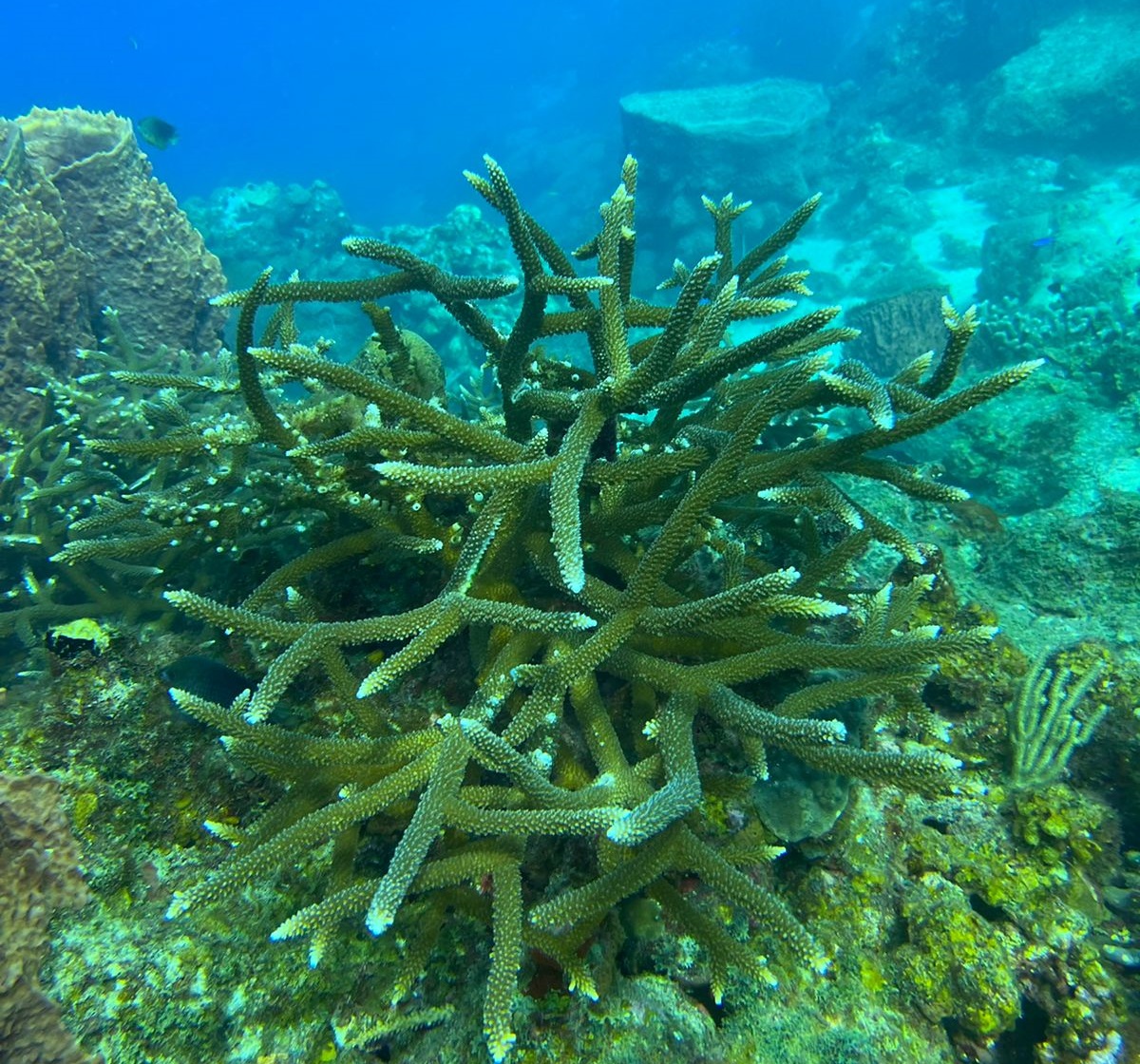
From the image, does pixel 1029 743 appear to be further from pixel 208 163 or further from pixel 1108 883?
pixel 208 163

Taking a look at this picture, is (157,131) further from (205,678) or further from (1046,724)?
(1046,724)

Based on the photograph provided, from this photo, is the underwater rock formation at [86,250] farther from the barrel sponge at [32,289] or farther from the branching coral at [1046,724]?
the branching coral at [1046,724]

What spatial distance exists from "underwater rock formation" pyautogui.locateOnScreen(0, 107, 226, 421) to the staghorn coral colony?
446 centimetres

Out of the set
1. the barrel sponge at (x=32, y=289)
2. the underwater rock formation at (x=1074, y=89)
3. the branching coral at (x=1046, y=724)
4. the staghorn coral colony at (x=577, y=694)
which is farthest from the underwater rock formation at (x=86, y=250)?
the underwater rock formation at (x=1074, y=89)

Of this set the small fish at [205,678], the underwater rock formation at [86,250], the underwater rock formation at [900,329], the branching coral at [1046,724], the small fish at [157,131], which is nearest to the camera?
the small fish at [205,678]

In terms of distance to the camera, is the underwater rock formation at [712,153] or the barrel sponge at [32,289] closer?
the barrel sponge at [32,289]

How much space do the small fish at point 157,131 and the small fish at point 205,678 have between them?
42.3 feet

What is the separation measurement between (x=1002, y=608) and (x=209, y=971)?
5296 millimetres

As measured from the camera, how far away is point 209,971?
8.05 feet

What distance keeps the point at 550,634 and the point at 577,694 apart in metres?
0.27

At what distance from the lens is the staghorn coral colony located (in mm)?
2305

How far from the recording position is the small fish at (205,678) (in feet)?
9.58

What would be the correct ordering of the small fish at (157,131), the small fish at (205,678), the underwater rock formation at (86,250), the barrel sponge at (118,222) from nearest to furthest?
the small fish at (205,678)
the underwater rock formation at (86,250)
the barrel sponge at (118,222)
the small fish at (157,131)

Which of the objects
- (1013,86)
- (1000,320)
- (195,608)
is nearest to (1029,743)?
(195,608)
